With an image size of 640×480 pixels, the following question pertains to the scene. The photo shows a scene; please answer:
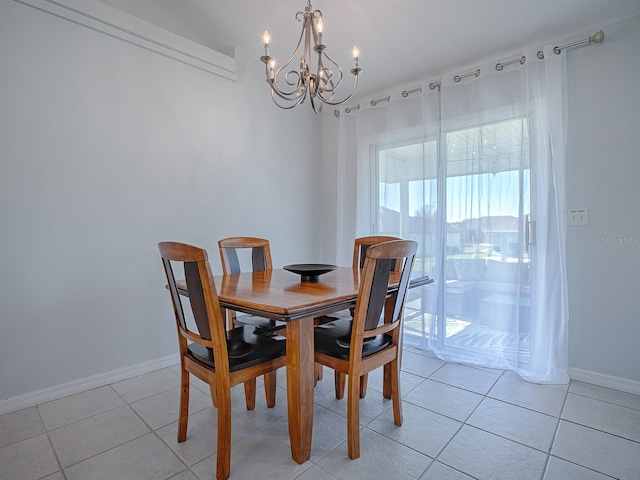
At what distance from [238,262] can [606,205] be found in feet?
8.20

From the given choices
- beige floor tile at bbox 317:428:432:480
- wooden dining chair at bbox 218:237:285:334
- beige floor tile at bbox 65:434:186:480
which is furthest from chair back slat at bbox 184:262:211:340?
beige floor tile at bbox 317:428:432:480

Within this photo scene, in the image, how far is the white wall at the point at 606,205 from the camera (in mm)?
2066

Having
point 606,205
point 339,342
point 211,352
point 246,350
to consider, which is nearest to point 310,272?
point 339,342

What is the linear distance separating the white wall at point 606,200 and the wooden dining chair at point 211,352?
2095 mm

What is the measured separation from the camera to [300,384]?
1.40 meters

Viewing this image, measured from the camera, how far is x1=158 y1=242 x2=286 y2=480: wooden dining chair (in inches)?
51.6

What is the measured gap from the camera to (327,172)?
3742 millimetres

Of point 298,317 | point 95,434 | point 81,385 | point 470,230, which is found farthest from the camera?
point 470,230

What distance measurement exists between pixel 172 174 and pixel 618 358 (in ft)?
10.9

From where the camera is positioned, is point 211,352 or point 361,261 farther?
point 361,261

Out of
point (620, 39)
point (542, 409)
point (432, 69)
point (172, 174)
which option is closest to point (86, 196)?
point (172, 174)

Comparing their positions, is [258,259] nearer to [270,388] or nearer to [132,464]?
[270,388]

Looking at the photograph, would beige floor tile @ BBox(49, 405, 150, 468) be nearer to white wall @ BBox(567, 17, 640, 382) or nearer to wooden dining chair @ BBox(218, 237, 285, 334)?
wooden dining chair @ BBox(218, 237, 285, 334)

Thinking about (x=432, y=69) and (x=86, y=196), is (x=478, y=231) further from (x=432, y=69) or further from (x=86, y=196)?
(x=86, y=196)
